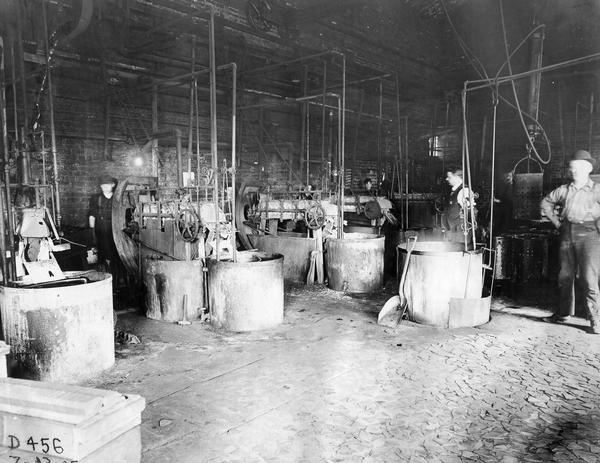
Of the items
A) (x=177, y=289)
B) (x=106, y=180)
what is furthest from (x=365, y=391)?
(x=106, y=180)

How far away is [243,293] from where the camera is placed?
20.4ft

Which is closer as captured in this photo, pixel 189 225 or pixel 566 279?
pixel 566 279

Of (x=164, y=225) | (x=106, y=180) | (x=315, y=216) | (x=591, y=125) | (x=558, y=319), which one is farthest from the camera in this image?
(x=591, y=125)

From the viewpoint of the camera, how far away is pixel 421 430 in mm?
3678

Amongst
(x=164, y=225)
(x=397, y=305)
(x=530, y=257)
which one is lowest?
(x=397, y=305)

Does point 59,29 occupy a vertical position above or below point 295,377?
above

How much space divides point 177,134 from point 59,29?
257 centimetres

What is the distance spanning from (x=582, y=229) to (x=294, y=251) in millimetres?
5060

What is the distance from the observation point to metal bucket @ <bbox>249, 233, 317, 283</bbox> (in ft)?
31.1

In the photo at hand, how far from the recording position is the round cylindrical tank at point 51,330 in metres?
4.46

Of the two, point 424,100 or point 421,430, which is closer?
point 421,430

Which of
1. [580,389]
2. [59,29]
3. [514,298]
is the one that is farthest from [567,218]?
[59,29]

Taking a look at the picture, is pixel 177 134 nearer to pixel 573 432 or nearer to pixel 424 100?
pixel 573 432

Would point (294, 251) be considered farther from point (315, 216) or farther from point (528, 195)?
point (528, 195)
